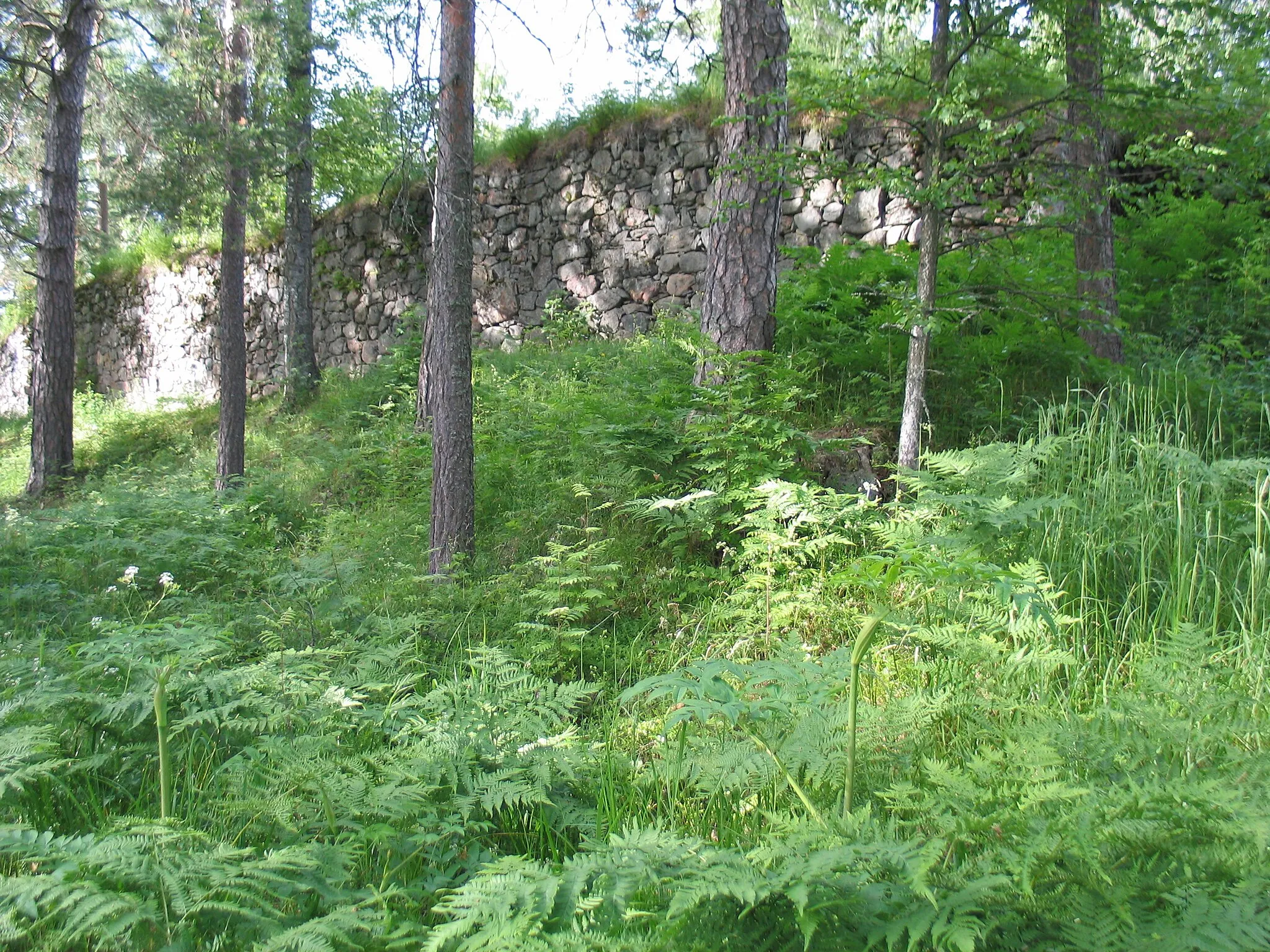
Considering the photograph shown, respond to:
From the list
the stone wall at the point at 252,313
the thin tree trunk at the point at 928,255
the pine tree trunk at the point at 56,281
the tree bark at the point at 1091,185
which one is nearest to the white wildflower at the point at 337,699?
the thin tree trunk at the point at 928,255

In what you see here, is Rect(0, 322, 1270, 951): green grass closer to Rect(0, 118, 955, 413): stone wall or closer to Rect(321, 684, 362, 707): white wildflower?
Rect(321, 684, 362, 707): white wildflower

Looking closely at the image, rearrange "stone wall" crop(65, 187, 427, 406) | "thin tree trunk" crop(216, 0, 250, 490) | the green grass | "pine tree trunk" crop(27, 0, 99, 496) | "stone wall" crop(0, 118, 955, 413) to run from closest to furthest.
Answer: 1. the green grass
2. "thin tree trunk" crop(216, 0, 250, 490)
3. "stone wall" crop(0, 118, 955, 413)
4. "pine tree trunk" crop(27, 0, 99, 496)
5. "stone wall" crop(65, 187, 427, 406)

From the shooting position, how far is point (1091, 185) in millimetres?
5113

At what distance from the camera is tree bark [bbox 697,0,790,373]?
5.10m

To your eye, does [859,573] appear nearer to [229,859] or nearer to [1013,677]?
[1013,677]

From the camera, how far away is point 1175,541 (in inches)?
124

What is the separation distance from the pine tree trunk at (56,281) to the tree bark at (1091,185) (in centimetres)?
1045

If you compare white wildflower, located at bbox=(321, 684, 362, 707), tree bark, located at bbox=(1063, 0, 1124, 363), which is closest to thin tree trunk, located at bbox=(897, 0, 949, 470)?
tree bark, located at bbox=(1063, 0, 1124, 363)

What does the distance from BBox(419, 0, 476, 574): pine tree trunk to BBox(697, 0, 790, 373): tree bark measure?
156 centimetres

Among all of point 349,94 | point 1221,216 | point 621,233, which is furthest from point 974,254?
point 621,233

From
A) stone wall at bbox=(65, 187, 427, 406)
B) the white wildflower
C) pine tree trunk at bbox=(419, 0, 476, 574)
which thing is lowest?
the white wildflower

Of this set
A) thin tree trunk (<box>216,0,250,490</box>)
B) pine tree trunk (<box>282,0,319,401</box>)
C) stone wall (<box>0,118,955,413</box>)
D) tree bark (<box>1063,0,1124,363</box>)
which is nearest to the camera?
tree bark (<box>1063,0,1124,363</box>)

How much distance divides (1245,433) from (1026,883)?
181 inches

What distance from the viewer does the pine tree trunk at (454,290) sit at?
4367mm
